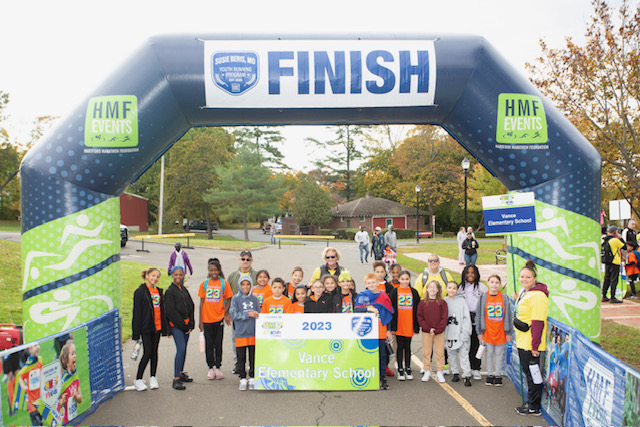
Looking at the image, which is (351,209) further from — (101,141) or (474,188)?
(101,141)

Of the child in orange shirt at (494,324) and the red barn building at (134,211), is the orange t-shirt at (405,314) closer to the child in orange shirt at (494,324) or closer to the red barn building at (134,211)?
the child in orange shirt at (494,324)

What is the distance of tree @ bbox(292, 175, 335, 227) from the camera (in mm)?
49000

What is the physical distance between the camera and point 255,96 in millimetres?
6539

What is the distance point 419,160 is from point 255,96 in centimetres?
4444

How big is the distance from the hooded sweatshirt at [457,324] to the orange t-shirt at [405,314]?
51 cm

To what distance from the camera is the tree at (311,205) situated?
4900cm

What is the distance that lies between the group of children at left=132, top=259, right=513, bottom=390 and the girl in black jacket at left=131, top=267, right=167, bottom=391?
60cm

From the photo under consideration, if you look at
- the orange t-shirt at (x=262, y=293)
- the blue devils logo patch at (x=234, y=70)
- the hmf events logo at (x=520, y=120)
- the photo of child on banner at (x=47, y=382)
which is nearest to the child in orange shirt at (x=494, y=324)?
the hmf events logo at (x=520, y=120)

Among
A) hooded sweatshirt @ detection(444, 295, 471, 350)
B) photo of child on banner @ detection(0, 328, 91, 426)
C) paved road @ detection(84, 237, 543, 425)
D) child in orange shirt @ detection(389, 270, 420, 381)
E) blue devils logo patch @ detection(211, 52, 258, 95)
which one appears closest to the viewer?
photo of child on banner @ detection(0, 328, 91, 426)

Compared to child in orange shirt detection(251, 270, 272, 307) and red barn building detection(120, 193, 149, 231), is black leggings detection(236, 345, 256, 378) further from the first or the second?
red barn building detection(120, 193, 149, 231)

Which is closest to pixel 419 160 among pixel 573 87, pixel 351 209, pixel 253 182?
pixel 351 209

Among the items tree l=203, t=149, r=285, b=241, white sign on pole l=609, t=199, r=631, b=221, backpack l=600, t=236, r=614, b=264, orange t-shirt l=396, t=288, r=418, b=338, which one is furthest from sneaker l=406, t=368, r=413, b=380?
tree l=203, t=149, r=285, b=241

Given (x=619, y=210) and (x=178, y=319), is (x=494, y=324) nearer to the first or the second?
(x=178, y=319)

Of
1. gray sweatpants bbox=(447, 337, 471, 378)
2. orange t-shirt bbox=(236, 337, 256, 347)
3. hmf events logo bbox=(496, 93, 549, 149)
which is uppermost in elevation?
hmf events logo bbox=(496, 93, 549, 149)
